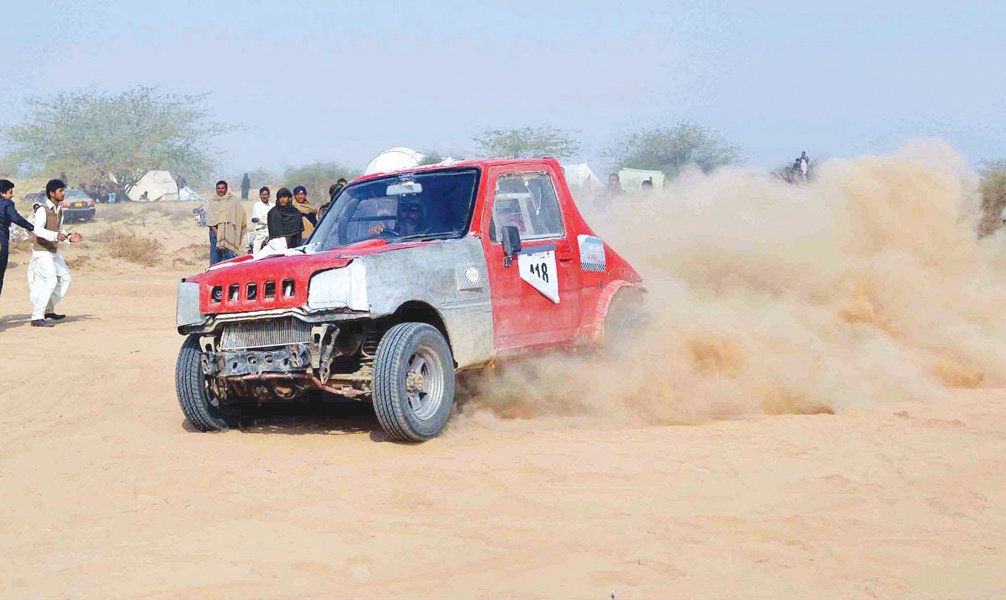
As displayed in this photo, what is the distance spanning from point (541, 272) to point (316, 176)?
3584cm

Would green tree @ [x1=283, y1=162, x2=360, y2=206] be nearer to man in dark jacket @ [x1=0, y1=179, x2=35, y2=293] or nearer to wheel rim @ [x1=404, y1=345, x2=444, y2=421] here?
man in dark jacket @ [x1=0, y1=179, x2=35, y2=293]

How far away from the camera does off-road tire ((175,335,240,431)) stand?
25.2 ft

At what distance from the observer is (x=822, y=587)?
4.46m

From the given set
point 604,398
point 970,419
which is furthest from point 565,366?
point 970,419

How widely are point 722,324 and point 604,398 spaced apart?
1.40 meters

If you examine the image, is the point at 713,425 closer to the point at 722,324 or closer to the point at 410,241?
the point at 722,324

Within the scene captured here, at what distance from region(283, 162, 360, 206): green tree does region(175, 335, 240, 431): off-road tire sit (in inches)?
1300

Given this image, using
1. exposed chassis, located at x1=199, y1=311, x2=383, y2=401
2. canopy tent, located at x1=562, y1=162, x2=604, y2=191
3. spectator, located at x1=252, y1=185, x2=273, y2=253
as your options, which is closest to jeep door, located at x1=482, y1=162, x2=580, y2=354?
exposed chassis, located at x1=199, y1=311, x2=383, y2=401

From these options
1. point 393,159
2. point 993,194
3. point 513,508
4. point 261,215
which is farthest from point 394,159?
point 513,508

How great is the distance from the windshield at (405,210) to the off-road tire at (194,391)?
→ 123 cm

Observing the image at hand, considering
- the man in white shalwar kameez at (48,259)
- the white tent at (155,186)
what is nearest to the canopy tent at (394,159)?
the man in white shalwar kameez at (48,259)

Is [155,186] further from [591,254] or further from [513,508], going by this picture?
[513,508]

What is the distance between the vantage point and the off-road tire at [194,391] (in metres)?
7.67

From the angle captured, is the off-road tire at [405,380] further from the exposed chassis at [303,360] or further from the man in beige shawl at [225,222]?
the man in beige shawl at [225,222]
